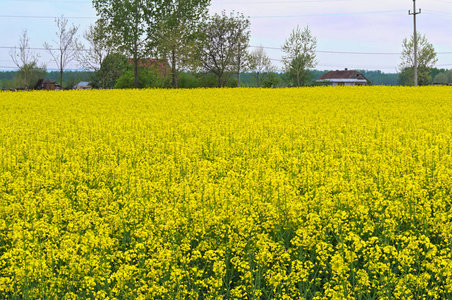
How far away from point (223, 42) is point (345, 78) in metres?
53.3

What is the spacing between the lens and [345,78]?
126 meters

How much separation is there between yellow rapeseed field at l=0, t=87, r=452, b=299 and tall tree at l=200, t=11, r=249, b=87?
2548 inches

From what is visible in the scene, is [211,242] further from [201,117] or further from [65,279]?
[201,117]

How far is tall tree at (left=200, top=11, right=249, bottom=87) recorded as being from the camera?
82250 mm

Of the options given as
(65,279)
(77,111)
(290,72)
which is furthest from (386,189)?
(290,72)

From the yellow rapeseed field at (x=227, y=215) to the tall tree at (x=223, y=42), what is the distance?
6472cm

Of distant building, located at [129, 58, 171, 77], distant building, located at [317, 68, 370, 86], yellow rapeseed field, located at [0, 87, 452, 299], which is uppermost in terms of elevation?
distant building, located at [317, 68, 370, 86]

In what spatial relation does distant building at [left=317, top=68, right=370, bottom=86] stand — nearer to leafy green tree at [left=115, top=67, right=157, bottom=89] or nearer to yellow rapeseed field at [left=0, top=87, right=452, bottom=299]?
leafy green tree at [left=115, top=67, right=157, bottom=89]

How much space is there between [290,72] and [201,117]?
70.8 m

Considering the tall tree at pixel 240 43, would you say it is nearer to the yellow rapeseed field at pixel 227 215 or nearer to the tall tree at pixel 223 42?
the tall tree at pixel 223 42

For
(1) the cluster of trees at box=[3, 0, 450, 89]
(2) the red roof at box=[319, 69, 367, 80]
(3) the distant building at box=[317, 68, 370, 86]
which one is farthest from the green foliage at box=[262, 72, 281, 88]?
(2) the red roof at box=[319, 69, 367, 80]

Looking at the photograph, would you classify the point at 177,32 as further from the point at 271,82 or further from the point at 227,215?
the point at 227,215

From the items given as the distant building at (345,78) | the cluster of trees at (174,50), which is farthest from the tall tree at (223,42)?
the distant building at (345,78)

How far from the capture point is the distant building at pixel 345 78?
12519 centimetres
